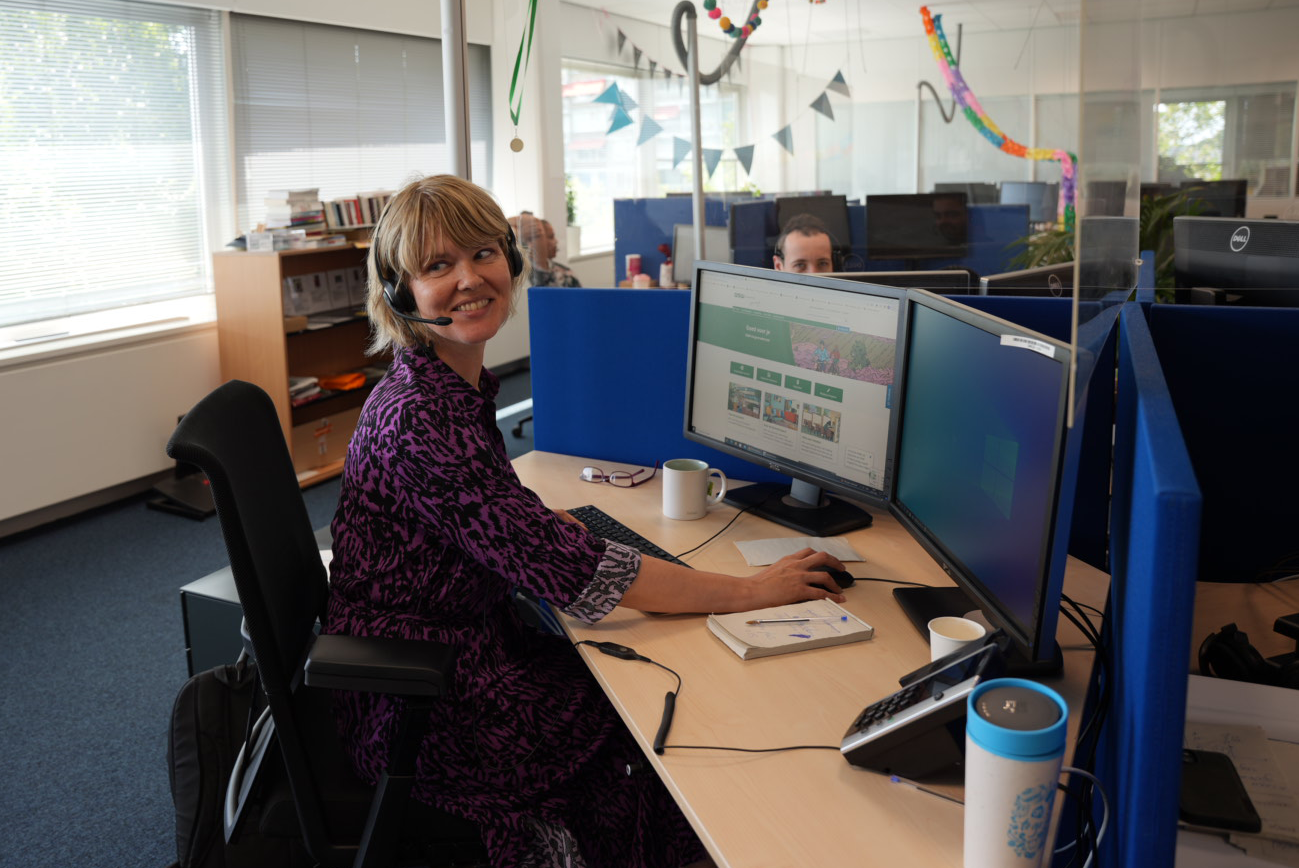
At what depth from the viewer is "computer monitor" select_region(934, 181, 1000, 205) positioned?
235 inches

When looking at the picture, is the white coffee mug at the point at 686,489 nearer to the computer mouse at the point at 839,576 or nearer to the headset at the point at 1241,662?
the computer mouse at the point at 839,576

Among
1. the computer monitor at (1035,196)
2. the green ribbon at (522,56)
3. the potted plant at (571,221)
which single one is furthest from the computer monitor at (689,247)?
the potted plant at (571,221)

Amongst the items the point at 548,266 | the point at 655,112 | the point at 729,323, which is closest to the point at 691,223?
the point at 548,266

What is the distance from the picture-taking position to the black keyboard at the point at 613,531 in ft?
5.76

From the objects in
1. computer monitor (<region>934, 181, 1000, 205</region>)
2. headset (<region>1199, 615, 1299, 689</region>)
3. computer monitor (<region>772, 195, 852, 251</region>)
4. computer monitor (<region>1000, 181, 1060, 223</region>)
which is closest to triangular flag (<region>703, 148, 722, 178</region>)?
computer monitor (<region>772, 195, 852, 251</region>)

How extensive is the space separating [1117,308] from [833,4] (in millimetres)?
4279

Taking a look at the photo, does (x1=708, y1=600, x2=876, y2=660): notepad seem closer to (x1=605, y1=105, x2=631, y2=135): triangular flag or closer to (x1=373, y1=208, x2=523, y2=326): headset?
(x1=373, y1=208, x2=523, y2=326): headset

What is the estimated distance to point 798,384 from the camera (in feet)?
6.01

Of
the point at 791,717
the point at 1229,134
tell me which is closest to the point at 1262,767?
the point at 791,717

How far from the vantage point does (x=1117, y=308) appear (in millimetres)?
1496

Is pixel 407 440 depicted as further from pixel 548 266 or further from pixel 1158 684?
pixel 548 266

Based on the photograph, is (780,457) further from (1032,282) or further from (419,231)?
(1032,282)

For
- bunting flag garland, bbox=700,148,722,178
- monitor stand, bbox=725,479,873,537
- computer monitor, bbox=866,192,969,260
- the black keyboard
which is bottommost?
the black keyboard

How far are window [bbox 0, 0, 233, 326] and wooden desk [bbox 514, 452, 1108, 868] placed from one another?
349cm
